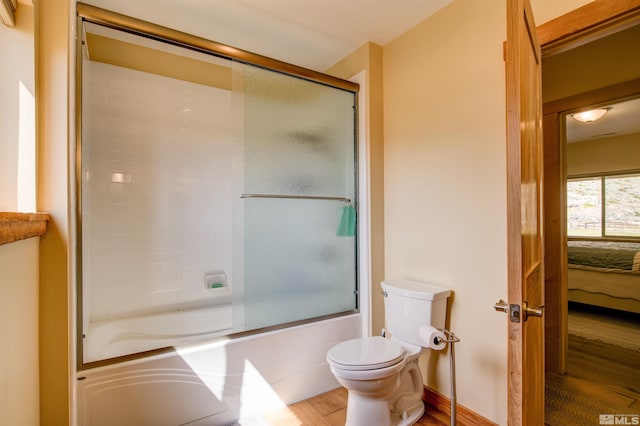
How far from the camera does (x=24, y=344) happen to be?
1072mm

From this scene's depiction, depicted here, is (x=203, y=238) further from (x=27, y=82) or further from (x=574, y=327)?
(x=574, y=327)

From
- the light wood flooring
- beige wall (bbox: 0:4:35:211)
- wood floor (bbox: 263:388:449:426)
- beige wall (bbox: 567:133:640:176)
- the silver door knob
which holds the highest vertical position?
beige wall (bbox: 567:133:640:176)

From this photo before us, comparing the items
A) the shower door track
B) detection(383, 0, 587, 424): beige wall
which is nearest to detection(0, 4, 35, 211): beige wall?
the shower door track

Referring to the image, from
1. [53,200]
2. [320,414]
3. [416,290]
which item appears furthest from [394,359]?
[53,200]

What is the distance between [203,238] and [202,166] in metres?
0.60

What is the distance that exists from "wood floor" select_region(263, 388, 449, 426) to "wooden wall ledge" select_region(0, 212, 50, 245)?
1.54 metres

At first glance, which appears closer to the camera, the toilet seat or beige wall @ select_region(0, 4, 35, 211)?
beige wall @ select_region(0, 4, 35, 211)

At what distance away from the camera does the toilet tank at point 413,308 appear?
72.4 inches

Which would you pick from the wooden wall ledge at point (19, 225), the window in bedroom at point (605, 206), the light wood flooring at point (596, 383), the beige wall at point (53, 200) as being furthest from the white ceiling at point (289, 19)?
the window in bedroom at point (605, 206)

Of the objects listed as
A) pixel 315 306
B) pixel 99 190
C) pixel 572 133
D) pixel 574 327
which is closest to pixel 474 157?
pixel 315 306

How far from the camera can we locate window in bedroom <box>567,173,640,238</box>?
503 cm

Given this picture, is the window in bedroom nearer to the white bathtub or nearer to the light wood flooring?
the light wood flooring

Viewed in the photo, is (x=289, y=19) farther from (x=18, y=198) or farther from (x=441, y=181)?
(x=18, y=198)

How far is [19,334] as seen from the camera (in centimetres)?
102
